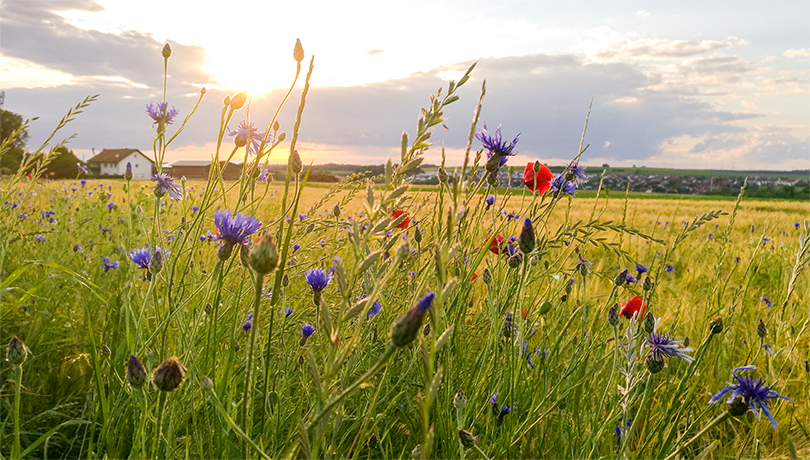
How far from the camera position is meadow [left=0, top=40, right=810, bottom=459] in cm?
81

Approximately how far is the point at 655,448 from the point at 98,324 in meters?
2.48

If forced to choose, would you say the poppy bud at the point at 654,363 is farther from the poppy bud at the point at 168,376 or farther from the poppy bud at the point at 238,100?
the poppy bud at the point at 238,100

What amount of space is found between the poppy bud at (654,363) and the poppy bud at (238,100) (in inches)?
46.1

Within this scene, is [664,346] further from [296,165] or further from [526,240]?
[296,165]

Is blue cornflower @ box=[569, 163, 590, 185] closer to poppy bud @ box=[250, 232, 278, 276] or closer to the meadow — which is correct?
the meadow

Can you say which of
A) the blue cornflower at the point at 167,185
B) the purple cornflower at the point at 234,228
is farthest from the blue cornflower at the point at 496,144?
the blue cornflower at the point at 167,185

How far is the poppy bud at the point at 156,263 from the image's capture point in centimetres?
124

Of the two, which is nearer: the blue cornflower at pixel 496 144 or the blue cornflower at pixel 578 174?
the blue cornflower at pixel 496 144

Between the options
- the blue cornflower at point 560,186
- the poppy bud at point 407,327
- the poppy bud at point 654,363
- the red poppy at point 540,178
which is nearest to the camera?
the poppy bud at point 407,327

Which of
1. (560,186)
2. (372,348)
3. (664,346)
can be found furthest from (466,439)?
(560,186)

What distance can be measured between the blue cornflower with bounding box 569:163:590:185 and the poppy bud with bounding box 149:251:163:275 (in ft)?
4.51

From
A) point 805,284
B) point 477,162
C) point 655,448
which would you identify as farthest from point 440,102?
point 805,284

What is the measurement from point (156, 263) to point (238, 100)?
0.47m

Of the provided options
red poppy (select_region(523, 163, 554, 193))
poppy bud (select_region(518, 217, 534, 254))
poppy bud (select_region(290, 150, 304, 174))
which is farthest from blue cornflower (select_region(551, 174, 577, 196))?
poppy bud (select_region(290, 150, 304, 174))
